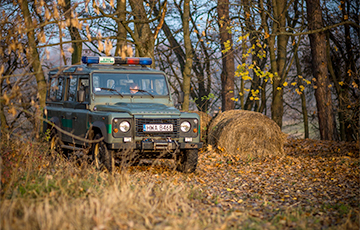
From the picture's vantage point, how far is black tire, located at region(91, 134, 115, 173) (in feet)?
26.0

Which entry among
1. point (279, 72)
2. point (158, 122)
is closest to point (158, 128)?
point (158, 122)

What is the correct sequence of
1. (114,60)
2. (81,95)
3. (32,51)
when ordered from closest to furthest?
(32,51) → (81,95) → (114,60)

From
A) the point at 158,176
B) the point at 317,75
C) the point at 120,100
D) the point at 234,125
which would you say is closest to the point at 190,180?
the point at 158,176

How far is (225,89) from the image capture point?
18.7 meters

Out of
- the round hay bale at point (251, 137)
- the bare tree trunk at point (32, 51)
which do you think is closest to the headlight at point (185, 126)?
the bare tree trunk at point (32, 51)

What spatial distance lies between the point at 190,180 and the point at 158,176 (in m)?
0.60

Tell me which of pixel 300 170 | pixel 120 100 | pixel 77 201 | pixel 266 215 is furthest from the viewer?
pixel 300 170

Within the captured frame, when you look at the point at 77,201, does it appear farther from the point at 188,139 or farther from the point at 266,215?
the point at 188,139

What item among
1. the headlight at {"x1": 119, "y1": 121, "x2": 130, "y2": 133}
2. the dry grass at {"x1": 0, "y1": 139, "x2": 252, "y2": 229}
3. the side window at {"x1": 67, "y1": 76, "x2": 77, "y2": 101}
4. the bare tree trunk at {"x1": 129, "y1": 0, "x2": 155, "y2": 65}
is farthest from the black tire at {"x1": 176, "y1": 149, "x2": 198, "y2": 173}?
the bare tree trunk at {"x1": 129, "y1": 0, "x2": 155, "y2": 65}

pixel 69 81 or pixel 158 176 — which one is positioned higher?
pixel 69 81

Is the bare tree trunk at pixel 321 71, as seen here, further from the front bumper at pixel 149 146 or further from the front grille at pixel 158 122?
the front bumper at pixel 149 146

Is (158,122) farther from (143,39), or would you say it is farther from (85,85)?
(143,39)

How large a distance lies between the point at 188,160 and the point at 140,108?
136 cm

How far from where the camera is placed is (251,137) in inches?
442
